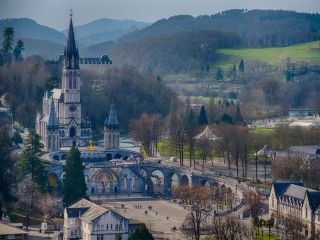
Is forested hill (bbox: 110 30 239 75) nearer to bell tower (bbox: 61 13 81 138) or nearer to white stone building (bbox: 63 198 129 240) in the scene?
bell tower (bbox: 61 13 81 138)

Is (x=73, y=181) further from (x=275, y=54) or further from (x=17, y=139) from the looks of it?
(x=275, y=54)

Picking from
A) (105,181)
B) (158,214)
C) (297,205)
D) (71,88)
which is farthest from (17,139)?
(297,205)

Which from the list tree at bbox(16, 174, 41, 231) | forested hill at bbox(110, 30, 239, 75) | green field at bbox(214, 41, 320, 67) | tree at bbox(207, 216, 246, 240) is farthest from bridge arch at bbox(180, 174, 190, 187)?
green field at bbox(214, 41, 320, 67)

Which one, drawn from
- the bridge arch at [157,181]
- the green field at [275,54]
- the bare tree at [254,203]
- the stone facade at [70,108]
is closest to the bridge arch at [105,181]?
the bridge arch at [157,181]

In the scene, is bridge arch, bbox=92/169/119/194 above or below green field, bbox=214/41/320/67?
below

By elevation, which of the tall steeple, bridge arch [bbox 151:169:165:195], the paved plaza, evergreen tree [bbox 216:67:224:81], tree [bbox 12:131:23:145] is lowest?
the paved plaza

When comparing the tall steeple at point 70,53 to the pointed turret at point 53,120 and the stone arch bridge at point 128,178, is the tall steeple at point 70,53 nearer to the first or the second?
the pointed turret at point 53,120

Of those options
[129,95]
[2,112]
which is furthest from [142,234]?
[129,95]
